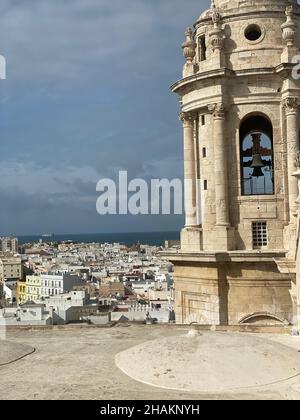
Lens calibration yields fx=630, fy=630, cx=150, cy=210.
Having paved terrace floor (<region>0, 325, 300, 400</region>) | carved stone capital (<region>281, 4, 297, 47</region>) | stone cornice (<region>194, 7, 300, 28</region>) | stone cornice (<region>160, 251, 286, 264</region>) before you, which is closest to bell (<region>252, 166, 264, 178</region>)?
stone cornice (<region>160, 251, 286, 264</region>)

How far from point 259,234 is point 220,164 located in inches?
93.5

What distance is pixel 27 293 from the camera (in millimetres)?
113000

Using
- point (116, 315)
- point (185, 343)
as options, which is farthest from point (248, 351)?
point (116, 315)

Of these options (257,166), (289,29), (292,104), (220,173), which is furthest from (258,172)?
(289,29)

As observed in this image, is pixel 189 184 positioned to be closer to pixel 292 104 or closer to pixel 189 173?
pixel 189 173

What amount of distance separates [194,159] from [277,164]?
2.60 m

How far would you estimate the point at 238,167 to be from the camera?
18.9 meters

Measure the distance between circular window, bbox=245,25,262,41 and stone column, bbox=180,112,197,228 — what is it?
116 inches

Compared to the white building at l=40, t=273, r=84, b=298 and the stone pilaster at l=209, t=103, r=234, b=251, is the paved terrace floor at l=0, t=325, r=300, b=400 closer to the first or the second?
the stone pilaster at l=209, t=103, r=234, b=251

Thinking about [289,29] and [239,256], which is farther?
[289,29]

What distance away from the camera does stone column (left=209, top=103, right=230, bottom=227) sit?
18641 mm

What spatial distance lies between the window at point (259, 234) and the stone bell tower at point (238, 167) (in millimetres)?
30

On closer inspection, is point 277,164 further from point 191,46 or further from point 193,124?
point 191,46

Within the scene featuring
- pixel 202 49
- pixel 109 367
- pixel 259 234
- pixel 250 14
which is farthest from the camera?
pixel 202 49
